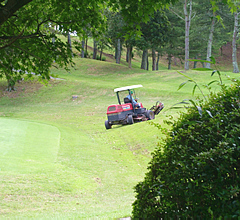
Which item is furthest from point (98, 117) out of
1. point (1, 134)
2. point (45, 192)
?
point (45, 192)

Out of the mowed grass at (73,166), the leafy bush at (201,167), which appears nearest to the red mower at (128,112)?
the mowed grass at (73,166)

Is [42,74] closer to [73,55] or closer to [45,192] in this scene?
[73,55]

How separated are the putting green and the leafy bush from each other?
6.46 meters

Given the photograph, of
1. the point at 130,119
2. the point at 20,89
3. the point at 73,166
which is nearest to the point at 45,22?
the point at 73,166

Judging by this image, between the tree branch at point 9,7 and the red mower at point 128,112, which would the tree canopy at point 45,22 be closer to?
the tree branch at point 9,7

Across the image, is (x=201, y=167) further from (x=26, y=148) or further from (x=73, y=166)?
(x=26, y=148)

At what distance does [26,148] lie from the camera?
1120 centimetres

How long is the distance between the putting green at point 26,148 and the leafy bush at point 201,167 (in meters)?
6.46

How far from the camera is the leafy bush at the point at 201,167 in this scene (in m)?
2.40

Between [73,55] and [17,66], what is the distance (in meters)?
1.55

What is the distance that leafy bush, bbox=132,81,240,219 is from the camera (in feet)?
7.87

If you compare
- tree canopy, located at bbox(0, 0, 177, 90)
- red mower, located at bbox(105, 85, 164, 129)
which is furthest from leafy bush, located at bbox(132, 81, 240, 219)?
red mower, located at bbox(105, 85, 164, 129)

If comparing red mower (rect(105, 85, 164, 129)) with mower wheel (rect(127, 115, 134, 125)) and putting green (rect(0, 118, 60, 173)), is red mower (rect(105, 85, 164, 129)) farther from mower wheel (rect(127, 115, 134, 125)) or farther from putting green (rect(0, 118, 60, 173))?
putting green (rect(0, 118, 60, 173))

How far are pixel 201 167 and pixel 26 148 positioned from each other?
991 centimetres
